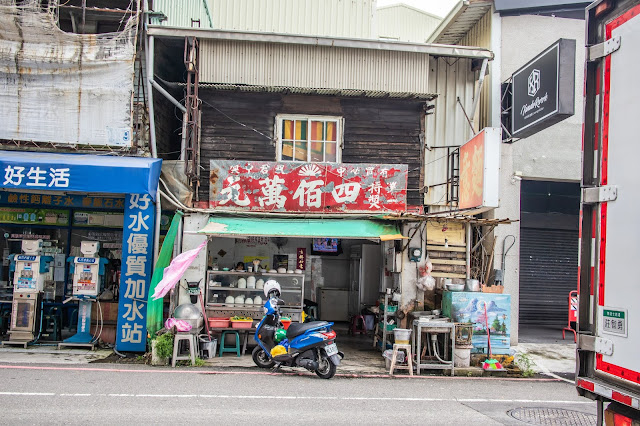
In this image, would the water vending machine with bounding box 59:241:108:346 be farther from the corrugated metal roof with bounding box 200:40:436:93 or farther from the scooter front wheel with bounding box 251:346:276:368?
the corrugated metal roof with bounding box 200:40:436:93

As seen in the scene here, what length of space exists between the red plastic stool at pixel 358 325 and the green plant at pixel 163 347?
5.93 metres

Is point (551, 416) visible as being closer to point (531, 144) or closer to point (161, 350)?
point (161, 350)

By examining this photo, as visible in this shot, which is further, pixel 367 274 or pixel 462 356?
pixel 367 274

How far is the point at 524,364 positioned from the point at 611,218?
8.06m

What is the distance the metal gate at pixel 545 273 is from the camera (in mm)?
15266

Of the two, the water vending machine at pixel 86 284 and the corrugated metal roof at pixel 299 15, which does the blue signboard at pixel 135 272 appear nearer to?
the water vending machine at pixel 86 284

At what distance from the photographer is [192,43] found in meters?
12.0

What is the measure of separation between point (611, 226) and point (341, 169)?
8.59 meters

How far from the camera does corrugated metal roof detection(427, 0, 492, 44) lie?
13.6 metres

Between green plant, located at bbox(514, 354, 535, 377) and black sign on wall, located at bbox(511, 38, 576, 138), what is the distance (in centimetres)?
492

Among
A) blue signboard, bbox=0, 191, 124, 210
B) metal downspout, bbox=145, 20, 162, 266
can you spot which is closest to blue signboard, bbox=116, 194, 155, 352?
metal downspout, bbox=145, 20, 162, 266

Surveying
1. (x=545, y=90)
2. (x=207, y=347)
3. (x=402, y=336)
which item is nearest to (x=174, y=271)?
(x=207, y=347)

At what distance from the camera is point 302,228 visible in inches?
456

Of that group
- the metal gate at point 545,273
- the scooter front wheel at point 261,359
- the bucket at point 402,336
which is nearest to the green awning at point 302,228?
the bucket at point 402,336
